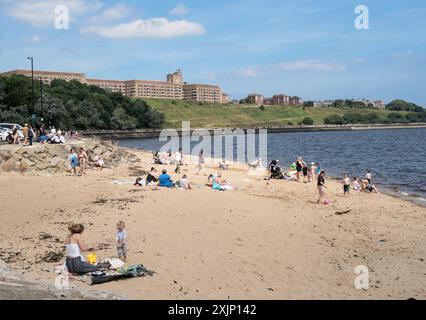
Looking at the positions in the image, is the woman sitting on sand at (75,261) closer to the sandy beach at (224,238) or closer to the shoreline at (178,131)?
the sandy beach at (224,238)

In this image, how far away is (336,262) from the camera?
10773 mm

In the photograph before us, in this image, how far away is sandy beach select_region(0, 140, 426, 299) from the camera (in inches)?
352

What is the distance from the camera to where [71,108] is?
307 feet

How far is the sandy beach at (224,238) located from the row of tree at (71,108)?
33926 mm

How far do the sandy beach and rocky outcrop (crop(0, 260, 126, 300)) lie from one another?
627 millimetres

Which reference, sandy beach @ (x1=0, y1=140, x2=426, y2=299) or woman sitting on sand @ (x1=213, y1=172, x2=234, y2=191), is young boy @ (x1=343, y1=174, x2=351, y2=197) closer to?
sandy beach @ (x1=0, y1=140, x2=426, y2=299)

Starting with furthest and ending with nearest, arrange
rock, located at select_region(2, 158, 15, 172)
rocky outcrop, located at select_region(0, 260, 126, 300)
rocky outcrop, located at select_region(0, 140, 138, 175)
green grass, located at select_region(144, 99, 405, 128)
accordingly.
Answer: green grass, located at select_region(144, 99, 405, 128), rocky outcrop, located at select_region(0, 140, 138, 175), rock, located at select_region(2, 158, 15, 172), rocky outcrop, located at select_region(0, 260, 126, 300)

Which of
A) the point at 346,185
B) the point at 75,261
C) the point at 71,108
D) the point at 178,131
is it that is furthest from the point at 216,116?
the point at 75,261

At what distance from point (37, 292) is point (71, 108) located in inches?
3586

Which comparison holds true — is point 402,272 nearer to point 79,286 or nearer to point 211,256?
point 211,256

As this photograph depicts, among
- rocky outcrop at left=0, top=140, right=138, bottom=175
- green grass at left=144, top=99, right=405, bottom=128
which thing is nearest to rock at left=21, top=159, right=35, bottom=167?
rocky outcrop at left=0, top=140, right=138, bottom=175

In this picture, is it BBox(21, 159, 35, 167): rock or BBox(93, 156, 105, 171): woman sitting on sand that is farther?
BBox(93, 156, 105, 171): woman sitting on sand
